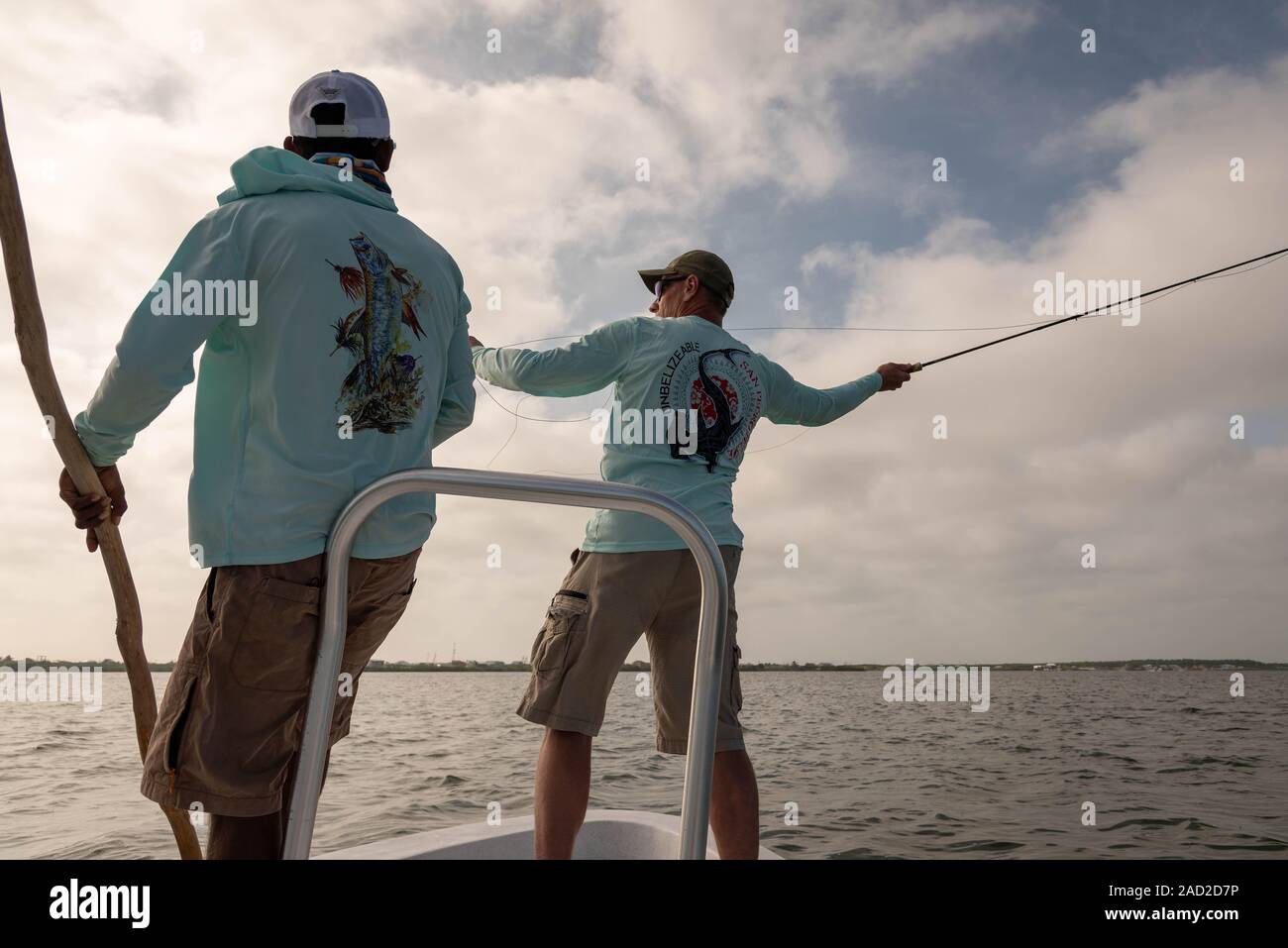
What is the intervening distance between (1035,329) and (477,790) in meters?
5.90

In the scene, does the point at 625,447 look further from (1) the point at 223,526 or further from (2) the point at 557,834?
(1) the point at 223,526

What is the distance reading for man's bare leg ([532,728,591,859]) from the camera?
2.34 m

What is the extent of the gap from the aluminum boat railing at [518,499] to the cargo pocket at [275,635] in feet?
0.14

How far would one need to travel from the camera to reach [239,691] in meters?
1.46

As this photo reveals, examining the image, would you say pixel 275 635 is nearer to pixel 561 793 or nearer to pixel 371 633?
pixel 371 633

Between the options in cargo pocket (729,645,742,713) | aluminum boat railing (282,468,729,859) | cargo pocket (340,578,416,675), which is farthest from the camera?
cargo pocket (729,645,742,713)

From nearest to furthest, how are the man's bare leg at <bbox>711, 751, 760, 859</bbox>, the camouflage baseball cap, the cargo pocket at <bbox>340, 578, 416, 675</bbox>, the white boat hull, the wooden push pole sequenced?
the wooden push pole < the cargo pocket at <bbox>340, 578, 416, 675</bbox> < the man's bare leg at <bbox>711, 751, 760, 859</bbox> < the camouflage baseball cap < the white boat hull

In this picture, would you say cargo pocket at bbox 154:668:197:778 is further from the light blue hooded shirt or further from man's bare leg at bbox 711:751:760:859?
man's bare leg at bbox 711:751:760:859

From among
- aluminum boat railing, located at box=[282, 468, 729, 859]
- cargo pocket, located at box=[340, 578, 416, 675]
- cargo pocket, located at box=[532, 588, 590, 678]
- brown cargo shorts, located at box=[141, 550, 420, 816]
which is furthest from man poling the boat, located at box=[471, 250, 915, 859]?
brown cargo shorts, located at box=[141, 550, 420, 816]

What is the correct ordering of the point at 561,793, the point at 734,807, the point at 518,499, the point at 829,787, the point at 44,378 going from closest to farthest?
the point at 518,499, the point at 44,378, the point at 561,793, the point at 734,807, the point at 829,787

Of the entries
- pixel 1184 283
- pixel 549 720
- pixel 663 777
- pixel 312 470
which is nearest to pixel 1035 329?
pixel 1184 283

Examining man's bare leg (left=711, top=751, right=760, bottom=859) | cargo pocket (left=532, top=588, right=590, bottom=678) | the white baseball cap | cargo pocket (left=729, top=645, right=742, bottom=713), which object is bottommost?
man's bare leg (left=711, top=751, right=760, bottom=859)

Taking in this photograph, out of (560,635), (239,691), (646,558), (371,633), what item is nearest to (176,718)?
(239,691)

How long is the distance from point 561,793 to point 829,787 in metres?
8.24
